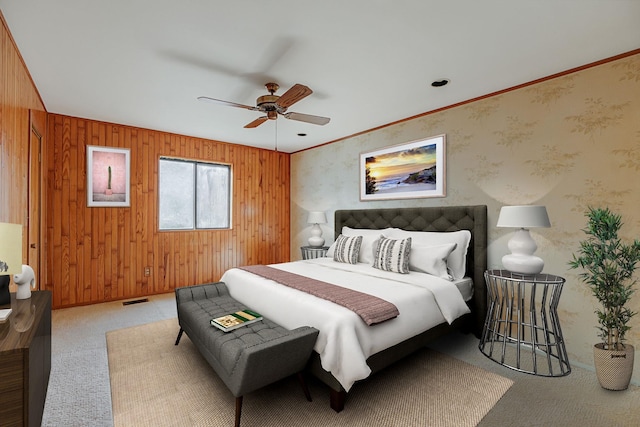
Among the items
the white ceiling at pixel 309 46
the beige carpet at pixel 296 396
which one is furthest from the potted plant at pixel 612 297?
the white ceiling at pixel 309 46

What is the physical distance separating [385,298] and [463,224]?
5.10ft

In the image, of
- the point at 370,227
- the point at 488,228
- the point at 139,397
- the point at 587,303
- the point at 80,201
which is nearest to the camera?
the point at 139,397

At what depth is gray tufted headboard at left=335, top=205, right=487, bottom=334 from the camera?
10.3 ft

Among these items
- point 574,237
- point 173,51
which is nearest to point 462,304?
point 574,237

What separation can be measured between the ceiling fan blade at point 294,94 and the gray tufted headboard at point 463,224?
6.86 ft

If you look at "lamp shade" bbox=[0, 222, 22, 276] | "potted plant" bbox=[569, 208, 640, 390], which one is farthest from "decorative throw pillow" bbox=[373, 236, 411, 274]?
"lamp shade" bbox=[0, 222, 22, 276]

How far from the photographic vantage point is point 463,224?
334 cm

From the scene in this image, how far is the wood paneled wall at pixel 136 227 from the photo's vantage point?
12.9ft

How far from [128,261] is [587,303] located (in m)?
5.46

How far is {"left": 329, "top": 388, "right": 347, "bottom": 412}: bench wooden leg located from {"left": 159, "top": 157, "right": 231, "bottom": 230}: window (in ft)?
12.8

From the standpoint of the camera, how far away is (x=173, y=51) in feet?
7.87

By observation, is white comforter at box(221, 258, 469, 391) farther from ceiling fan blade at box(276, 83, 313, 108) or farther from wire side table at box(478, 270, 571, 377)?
ceiling fan blade at box(276, 83, 313, 108)

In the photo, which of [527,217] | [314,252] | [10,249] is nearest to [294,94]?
[10,249]

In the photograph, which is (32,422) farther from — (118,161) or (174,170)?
(174,170)
